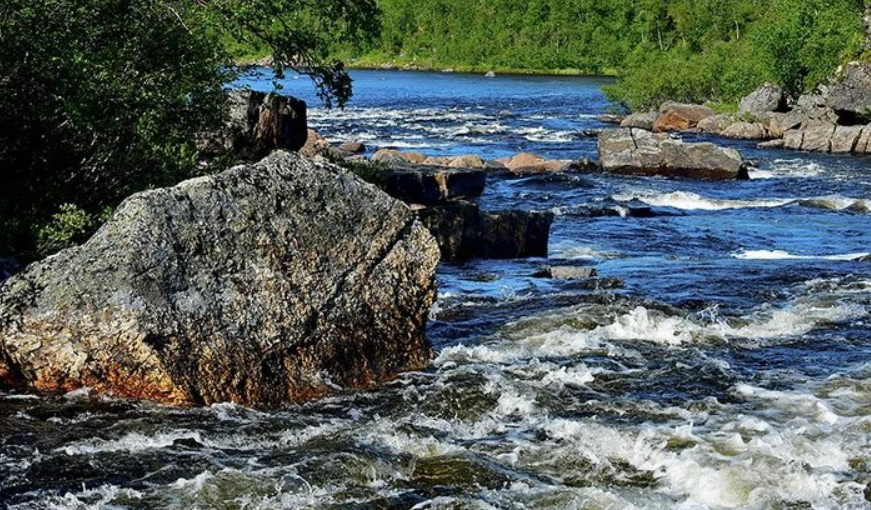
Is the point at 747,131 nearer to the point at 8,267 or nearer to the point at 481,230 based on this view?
the point at 481,230

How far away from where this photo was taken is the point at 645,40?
142125 millimetres

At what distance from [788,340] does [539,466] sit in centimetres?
629

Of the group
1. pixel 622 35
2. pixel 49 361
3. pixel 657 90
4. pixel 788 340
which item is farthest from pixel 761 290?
pixel 622 35

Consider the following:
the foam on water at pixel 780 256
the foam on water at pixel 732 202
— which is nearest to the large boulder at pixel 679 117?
the foam on water at pixel 732 202

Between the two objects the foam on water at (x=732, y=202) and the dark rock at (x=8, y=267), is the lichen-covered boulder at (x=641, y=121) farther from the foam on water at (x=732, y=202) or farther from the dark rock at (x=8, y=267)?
the dark rock at (x=8, y=267)

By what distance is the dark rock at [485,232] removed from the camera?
2267cm

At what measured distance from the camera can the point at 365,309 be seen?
43.6ft

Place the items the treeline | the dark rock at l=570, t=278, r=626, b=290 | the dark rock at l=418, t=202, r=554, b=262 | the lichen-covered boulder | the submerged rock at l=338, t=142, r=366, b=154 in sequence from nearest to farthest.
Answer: the dark rock at l=570, t=278, r=626, b=290, the dark rock at l=418, t=202, r=554, b=262, the submerged rock at l=338, t=142, r=366, b=154, the treeline, the lichen-covered boulder

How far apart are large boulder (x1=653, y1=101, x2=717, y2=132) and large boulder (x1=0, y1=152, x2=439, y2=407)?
47263mm

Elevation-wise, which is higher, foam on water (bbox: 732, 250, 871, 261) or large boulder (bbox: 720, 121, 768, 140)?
large boulder (bbox: 720, 121, 768, 140)

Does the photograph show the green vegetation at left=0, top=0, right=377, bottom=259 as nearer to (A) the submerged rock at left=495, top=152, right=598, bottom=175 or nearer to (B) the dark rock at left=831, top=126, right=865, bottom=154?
(A) the submerged rock at left=495, top=152, right=598, bottom=175

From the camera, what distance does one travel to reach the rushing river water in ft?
33.0

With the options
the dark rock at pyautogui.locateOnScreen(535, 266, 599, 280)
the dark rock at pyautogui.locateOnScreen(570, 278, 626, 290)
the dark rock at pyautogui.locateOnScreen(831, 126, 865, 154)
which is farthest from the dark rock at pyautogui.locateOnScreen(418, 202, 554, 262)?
the dark rock at pyautogui.locateOnScreen(831, 126, 865, 154)

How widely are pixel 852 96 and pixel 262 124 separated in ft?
121
